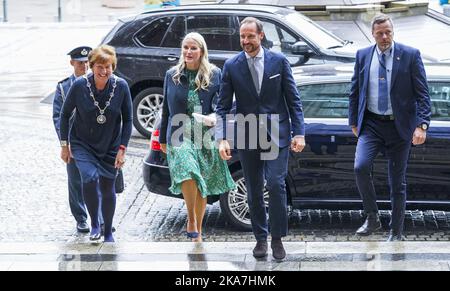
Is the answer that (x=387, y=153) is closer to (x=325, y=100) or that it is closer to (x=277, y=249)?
(x=277, y=249)

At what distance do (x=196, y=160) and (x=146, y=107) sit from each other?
6041 millimetres

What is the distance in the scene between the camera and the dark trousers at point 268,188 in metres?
8.13

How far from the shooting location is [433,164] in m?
9.91

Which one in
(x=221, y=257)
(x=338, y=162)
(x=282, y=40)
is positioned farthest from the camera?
(x=282, y=40)

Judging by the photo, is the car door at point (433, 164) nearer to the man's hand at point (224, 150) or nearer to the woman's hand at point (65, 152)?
the man's hand at point (224, 150)

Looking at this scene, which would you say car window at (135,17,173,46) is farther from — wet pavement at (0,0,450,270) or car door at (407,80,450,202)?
car door at (407,80,450,202)

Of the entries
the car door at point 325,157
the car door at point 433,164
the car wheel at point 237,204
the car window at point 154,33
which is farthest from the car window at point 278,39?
the car door at point 433,164

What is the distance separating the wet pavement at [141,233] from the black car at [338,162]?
0.31m

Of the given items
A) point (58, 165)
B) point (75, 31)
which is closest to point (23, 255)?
point (58, 165)

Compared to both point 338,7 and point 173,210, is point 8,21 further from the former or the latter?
point 173,210

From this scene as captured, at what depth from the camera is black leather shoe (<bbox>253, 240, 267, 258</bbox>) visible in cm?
833

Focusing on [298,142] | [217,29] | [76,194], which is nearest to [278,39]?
[217,29]

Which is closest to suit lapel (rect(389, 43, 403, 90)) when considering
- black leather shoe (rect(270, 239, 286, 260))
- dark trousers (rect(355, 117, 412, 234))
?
dark trousers (rect(355, 117, 412, 234))

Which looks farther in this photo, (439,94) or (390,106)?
(439,94)
